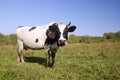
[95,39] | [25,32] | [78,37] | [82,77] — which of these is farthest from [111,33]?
[82,77]

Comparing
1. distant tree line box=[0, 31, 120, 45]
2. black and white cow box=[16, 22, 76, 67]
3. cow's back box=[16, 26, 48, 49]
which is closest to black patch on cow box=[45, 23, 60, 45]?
black and white cow box=[16, 22, 76, 67]

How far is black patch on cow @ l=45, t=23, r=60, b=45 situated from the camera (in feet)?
42.6

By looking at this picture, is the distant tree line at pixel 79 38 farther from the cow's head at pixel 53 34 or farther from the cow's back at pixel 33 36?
the cow's head at pixel 53 34

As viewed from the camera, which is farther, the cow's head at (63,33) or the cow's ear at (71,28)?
the cow's ear at (71,28)

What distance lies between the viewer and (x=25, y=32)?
16.2 meters

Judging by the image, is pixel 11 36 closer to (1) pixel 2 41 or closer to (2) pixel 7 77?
(1) pixel 2 41

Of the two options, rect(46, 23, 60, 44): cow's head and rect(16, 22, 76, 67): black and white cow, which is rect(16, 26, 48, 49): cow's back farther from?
rect(46, 23, 60, 44): cow's head

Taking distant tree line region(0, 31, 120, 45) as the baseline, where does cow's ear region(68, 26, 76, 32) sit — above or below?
above

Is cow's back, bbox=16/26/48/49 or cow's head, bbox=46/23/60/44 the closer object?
cow's head, bbox=46/23/60/44

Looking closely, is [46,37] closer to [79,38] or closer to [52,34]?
[52,34]

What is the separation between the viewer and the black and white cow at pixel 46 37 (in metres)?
12.8

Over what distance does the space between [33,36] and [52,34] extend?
2271 millimetres

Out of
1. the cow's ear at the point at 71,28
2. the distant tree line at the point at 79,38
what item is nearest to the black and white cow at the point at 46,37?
the cow's ear at the point at 71,28

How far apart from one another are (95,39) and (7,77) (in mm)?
50187
